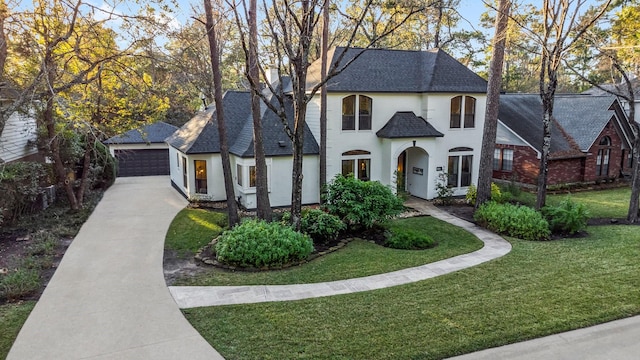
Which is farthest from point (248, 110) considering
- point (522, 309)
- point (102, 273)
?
point (522, 309)

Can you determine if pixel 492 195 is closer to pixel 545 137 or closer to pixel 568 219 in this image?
pixel 545 137

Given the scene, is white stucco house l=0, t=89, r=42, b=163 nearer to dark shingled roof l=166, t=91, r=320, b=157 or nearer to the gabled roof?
dark shingled roof l=166, t=91, r=320, b=157

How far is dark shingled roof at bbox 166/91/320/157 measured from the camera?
15.9 meters

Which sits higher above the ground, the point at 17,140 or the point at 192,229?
the point at 17,140

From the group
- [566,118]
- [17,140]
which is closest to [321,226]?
[17,140]

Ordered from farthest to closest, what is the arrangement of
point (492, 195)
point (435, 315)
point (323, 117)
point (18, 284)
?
point (492, 195) < point (323, 117) < point (18, 284) < point (435, 315)

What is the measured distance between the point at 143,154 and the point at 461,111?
60.0 feet

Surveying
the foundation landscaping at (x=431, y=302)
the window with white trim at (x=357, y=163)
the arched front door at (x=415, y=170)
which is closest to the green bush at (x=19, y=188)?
the foundation landscaping at (x=431, y=302)

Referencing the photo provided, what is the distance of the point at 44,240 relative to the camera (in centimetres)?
1119

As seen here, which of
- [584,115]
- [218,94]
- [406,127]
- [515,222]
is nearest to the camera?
[218,94]

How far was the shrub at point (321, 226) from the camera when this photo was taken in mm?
11456

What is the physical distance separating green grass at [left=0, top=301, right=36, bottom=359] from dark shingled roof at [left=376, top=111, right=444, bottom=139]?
12726 mm

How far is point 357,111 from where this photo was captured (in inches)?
654

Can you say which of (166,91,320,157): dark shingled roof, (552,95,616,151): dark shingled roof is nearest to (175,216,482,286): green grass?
(166,91,320,157): dark shingled roof
